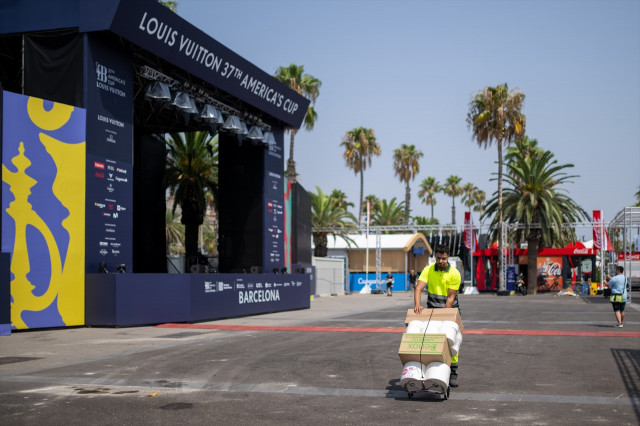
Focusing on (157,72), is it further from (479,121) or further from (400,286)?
(400,286)

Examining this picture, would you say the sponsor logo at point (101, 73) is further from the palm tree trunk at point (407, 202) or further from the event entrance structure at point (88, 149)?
the palm tree trunk at point (407, 202)

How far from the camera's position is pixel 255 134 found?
25.7m

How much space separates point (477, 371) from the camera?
33.8ft

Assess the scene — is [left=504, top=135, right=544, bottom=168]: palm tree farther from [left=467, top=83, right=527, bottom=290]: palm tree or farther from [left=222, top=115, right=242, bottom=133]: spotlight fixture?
[left=222, top=115, right=242, bottom=133]: spotlight fixture

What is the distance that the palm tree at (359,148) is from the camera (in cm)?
6981

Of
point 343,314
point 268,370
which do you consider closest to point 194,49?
point 343,314

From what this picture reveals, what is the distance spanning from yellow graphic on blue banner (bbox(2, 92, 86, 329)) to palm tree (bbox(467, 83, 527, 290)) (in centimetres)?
3720

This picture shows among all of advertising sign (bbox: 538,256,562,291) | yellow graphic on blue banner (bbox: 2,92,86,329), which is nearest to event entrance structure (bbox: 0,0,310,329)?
yellow graphic on blue banner (bbox: 2,92,86,329)

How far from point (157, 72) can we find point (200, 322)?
7717 mm

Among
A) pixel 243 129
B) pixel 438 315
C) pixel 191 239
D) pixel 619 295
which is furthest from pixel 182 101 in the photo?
pixel 438 315

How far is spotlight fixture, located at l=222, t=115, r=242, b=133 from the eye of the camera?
23.9 metres

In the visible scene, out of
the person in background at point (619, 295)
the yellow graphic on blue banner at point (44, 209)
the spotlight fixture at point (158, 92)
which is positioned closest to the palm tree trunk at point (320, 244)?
the spotlight fixture at point (158, 92)

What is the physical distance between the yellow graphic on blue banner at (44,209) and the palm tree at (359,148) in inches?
2097

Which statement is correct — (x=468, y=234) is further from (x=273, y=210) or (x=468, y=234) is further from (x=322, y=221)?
(x=273, y=210)
